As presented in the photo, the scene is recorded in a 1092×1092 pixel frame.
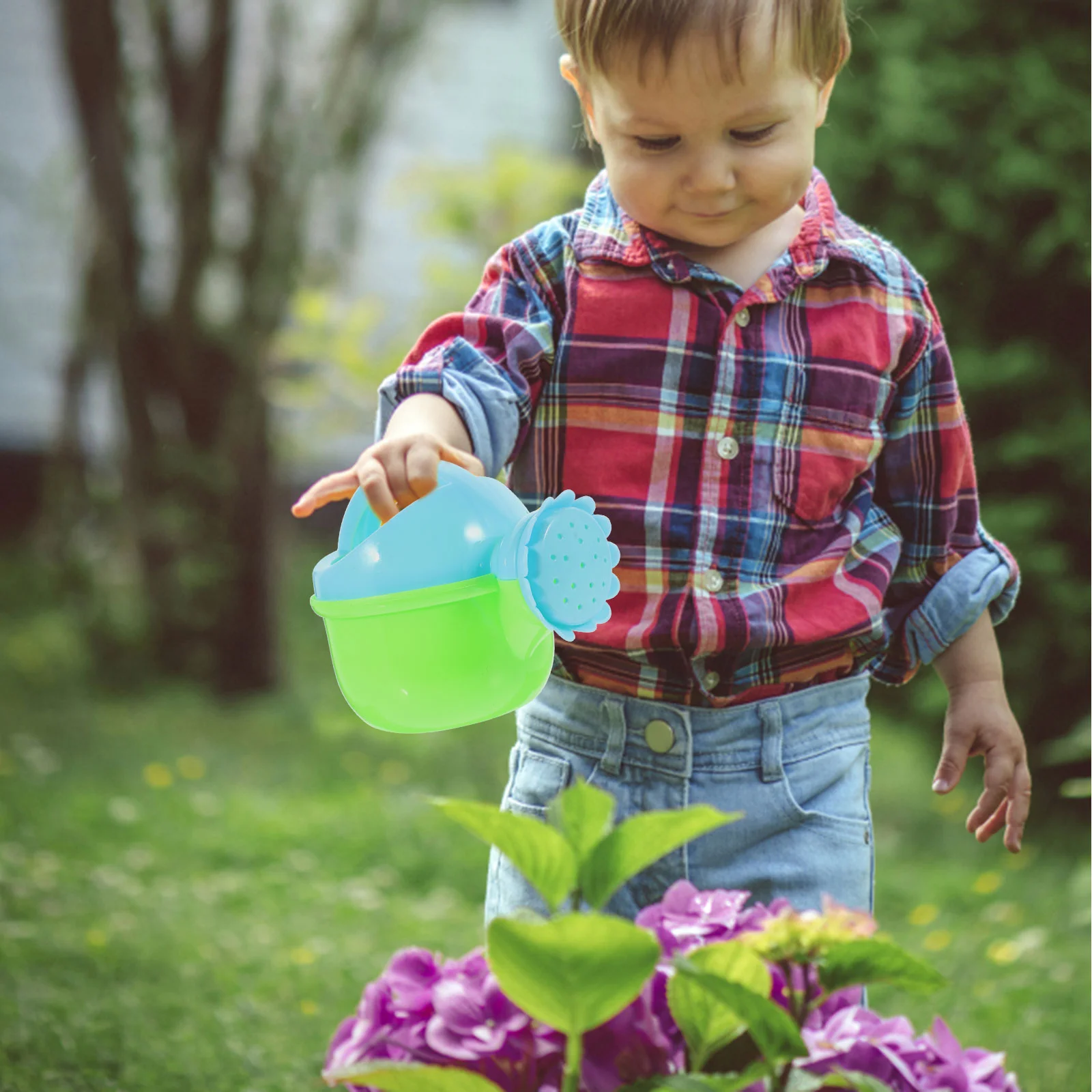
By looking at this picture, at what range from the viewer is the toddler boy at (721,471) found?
1.55 metres

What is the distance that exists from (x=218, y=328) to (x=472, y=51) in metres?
4.28

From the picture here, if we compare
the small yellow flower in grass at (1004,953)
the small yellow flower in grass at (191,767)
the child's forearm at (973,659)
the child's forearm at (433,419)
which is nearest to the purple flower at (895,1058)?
the child's forearm at (433,419)

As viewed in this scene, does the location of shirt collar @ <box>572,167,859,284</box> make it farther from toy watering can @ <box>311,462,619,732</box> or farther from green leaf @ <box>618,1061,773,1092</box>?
green leaf @ <box>618,1061,773,1092</box>

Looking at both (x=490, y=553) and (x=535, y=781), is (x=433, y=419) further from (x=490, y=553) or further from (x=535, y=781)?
(x=535, y=781)

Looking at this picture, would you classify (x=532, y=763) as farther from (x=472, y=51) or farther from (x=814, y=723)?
(x=472, y=51)

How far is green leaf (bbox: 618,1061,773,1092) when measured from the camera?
2.95ft

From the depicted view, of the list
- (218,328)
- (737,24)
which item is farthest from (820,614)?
(218,328)

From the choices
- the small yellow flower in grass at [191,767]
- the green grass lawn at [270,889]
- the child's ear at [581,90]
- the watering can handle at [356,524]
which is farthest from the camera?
the small yellow flower in grass at [191,767]

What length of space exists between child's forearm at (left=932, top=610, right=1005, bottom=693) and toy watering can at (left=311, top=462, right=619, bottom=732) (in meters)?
0.74

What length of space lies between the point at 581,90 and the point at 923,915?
8.06ft

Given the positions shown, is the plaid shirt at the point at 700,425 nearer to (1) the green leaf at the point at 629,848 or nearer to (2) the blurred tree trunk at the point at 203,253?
(1) the green leaf at the point at 629,848

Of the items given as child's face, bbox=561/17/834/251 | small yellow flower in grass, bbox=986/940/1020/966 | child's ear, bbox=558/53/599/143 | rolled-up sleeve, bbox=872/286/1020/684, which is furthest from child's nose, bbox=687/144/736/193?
small yellow flower in grass, bbox=986/940/1020/966

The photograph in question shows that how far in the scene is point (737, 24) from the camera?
135 centimetres

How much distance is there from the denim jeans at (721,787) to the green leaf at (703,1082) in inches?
25.1
